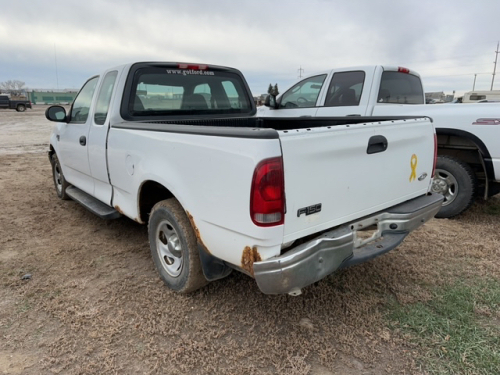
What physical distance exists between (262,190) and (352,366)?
1.26 metres

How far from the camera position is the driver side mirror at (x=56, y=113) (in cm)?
454

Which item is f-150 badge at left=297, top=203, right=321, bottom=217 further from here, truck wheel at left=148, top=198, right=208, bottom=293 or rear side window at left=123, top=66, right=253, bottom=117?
rear side window at left=123, top=66, right=253, bottom=117

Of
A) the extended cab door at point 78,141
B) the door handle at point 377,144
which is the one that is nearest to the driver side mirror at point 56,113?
the extended cab door at point 78,141

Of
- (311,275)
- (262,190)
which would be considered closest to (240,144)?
(262,190)

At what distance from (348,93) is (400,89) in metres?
0.87

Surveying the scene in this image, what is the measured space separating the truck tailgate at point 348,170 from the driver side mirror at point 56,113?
145 inches

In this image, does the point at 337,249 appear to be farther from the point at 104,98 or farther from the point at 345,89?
the point at 345,89

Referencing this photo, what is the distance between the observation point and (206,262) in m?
2.65

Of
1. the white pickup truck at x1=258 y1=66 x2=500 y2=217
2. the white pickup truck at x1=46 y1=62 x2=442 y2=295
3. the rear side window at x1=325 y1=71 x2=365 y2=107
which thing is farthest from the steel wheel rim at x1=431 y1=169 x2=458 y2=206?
the white pickup truck at x1=46 y1=62 x2=442 y2=295

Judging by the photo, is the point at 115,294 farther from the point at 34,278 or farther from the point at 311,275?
the point at 311,275

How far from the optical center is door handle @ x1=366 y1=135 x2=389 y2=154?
2.54 meters

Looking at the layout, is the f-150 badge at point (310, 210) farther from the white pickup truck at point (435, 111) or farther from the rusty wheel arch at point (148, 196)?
the white pickup truck at point (435, 111)

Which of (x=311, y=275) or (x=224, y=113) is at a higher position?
(x=224, y=113)

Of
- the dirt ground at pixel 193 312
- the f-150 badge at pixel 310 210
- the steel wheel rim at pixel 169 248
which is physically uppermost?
the f-150 badge at pixel 310 210
